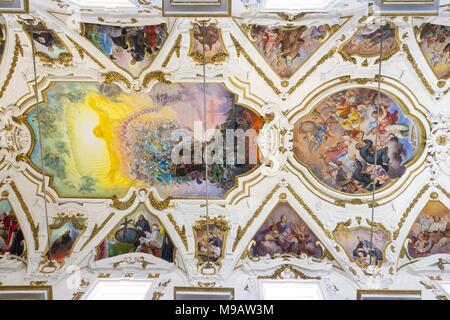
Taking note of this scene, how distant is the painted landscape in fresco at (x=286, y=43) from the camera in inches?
343

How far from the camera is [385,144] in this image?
954cm

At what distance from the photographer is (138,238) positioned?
9.79 metres

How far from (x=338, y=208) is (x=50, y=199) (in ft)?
23.8

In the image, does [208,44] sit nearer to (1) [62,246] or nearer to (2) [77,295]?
(1) [62,246]

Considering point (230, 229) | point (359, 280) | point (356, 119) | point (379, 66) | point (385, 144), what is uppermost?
point (379, 66)

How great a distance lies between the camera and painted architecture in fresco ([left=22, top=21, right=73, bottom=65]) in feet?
28.3

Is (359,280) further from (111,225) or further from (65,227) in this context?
(65,227)

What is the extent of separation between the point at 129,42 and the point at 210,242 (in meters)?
5.11

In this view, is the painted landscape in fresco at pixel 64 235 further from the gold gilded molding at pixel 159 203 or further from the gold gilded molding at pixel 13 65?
the gold gilded molding at pixel 13 65

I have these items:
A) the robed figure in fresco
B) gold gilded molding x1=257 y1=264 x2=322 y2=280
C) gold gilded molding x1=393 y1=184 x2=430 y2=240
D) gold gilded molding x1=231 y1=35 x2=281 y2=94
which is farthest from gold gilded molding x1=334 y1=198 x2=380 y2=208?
the robed figure in fresco

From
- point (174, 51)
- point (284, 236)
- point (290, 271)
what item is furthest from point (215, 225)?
point (174, 51)

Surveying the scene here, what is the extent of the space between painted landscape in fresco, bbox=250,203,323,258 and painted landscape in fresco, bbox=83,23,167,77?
4820 millimetres

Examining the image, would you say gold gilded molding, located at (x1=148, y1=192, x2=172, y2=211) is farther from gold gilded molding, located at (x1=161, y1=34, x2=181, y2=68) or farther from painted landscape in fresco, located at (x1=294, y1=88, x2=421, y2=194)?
painted landscape in fresco, located at (x1=294, y1=88, x2=421, y2=194)
